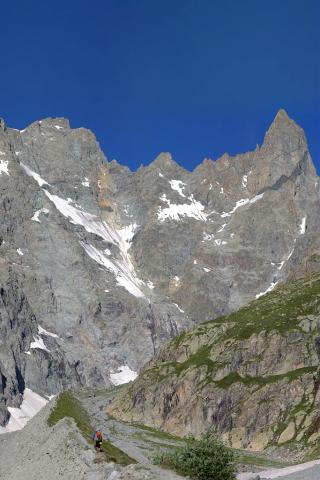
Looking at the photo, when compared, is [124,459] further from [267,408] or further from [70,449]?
[267,408]

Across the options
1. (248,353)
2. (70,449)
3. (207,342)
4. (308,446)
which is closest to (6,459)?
(70,449)

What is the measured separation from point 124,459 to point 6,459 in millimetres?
37591

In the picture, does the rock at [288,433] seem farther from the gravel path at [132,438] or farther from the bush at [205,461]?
the bush at [205,461]

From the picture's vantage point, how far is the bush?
46.5m

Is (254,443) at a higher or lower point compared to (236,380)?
lower

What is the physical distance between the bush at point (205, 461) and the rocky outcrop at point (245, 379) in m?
50.9

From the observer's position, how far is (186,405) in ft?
476

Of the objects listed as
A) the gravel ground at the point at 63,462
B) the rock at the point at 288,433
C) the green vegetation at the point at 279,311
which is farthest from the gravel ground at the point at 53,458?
the green vegetation at the point at 279,311

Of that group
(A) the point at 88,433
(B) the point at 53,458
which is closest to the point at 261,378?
(A) the point at 88,433

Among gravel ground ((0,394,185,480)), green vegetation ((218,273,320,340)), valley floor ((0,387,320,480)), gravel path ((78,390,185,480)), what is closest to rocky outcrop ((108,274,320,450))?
green vegetation ((218,273,320,340))

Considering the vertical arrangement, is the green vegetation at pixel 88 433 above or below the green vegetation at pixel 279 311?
below

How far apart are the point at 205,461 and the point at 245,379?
90955 millimetres

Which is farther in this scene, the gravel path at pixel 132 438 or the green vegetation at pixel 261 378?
the green vegetation at pixel 261 378

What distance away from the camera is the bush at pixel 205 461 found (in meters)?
46.5
